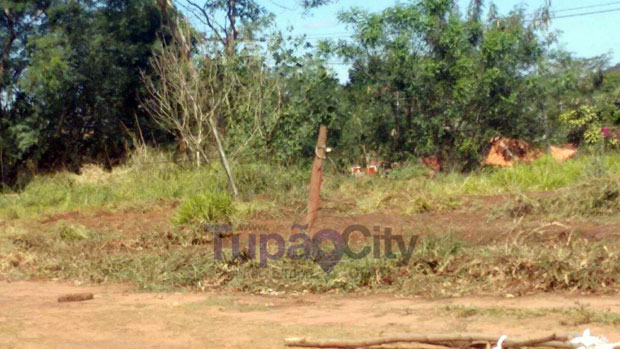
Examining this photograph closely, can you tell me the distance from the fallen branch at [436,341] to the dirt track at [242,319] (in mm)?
368

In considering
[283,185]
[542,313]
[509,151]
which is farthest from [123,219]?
[509,151]

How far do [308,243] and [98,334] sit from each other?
2.81 meters

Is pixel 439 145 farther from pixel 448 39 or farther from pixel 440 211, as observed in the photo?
pixel 440 211

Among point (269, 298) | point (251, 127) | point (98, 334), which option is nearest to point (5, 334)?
point (98, 334)

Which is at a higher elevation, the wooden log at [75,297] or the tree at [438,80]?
the tree at [438,80]

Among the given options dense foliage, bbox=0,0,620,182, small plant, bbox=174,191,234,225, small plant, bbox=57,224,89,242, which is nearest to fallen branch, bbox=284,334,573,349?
small plant, bbox=174,191,234,225

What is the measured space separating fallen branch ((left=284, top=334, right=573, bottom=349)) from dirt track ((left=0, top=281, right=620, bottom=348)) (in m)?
0.37

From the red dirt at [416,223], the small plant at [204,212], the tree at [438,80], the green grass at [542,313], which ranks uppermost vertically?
the tree at [438,80]

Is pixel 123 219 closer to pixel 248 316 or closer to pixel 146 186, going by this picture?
pixel 146 186

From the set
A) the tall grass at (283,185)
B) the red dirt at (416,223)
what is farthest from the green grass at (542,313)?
the tall grass at (283,185)

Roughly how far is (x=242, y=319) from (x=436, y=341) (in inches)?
83.6

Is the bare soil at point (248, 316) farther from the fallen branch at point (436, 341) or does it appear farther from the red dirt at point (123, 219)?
the red dirt at point (123, 219)

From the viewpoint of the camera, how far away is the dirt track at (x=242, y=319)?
5.87 metres

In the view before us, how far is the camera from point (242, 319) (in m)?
6.67
